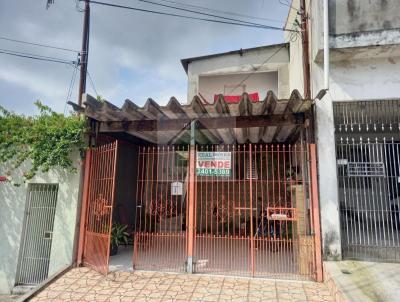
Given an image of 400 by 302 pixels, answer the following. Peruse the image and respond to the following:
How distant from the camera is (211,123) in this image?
5.60 meters

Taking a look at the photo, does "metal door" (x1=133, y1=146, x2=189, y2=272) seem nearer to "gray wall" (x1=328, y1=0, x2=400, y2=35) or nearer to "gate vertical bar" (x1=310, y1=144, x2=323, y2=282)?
"gate vertical bar" (x1=310, y1=144, x2=323, y2=282)

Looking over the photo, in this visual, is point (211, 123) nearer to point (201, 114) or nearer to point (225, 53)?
point (201, 114)

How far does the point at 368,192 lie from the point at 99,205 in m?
5.40

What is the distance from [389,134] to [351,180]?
1.82 metres

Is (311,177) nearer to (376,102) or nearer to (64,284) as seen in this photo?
(376,102)

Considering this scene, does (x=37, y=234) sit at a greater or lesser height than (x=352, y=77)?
lesser

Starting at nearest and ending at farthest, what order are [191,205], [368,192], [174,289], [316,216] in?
1. [174,289]
2. [316,216]
3. [368,192]
4. [191,205]

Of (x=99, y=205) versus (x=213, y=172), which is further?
(x=99, y=205)

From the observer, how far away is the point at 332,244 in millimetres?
4727

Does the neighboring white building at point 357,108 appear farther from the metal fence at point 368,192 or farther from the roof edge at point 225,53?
the roof edge at point 225,53

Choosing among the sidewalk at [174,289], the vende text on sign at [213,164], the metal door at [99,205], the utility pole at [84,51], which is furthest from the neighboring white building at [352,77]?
the utility pole at [84,51]

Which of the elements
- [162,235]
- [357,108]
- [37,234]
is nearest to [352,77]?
[357,108]

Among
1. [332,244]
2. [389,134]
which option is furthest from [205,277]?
[389,134]

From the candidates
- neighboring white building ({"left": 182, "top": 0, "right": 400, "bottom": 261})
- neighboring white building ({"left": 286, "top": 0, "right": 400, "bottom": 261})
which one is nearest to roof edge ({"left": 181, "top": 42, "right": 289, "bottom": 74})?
neighboring white building ({"left": 182, "top": 0, "right": 400, "bottom": 261})
